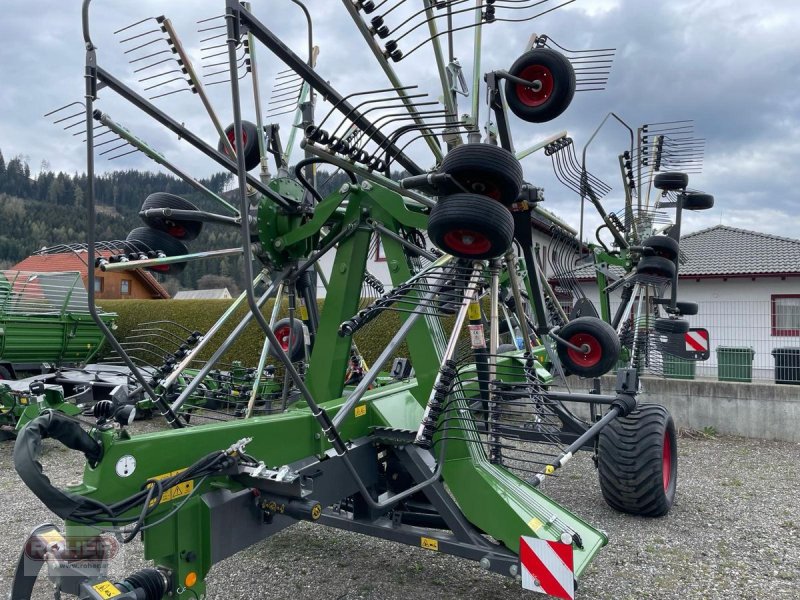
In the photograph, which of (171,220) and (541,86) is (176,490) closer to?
(171,220)

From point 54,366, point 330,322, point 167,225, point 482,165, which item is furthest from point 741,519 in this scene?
point 54,366

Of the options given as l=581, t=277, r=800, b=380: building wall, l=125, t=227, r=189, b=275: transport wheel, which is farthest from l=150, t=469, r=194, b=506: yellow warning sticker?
l=581, t=277, r=800, b=380: building wall

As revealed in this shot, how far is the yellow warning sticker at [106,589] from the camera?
2191 mm

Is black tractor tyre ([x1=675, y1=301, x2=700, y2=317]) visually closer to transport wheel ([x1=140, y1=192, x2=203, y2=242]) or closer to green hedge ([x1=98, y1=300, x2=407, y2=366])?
green hedge ([x1=98, y1=300, x2=407, y2=366])

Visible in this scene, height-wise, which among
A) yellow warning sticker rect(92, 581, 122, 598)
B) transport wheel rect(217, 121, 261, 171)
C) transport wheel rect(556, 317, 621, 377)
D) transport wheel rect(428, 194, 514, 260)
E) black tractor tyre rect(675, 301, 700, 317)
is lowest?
yellow warning sticker rect(92, 581, 122, 598)

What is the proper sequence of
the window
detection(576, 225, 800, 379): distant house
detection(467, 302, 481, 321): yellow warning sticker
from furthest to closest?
1. the window
2. detection(576, 225, 800, 379): distant house
3. detection(467, 302, 481, 321): yellow warning sticker

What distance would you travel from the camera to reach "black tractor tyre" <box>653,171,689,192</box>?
23.1 feet

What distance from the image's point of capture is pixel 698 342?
26.9ft

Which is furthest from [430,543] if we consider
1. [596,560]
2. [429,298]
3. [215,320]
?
[215,320]

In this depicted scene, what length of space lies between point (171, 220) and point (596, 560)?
12.0 feet

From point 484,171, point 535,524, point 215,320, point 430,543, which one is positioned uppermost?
point 484,171

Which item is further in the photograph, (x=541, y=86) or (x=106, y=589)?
(x=541, y=86)

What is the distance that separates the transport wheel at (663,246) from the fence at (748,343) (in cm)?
353

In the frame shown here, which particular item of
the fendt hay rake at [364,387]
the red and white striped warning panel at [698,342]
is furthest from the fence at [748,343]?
the fendt hay rake at [364,387]
